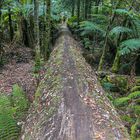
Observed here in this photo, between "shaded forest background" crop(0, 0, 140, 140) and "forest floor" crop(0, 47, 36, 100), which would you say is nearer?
"shaded forest background" crop(0, 0, 140, 140)

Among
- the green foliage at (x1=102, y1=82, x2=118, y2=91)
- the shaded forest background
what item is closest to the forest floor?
the shaded forest background

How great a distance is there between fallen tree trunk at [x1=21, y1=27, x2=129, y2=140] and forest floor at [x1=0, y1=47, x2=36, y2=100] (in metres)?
1.62

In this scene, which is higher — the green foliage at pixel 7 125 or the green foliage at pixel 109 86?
the green foliage at pixel 7 125

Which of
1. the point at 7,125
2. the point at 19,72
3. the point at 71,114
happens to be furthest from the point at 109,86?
the point at 7,125

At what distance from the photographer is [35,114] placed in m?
4.38

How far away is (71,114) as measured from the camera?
3885mm

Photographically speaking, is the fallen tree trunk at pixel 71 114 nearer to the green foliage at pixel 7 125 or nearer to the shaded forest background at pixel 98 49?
the green foliage at pixel 7 125

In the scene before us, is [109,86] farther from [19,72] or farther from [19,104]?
[19,104]

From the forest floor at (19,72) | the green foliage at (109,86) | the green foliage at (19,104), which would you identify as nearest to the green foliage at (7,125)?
the green foliage at (19,104)

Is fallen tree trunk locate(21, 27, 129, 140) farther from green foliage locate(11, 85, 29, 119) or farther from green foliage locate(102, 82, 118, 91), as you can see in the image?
green foliage locate(102, 82, 118, 91)

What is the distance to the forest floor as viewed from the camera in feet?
24.0

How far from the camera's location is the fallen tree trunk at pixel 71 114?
137 inches

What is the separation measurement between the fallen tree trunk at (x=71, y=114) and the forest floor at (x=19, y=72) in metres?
1.62

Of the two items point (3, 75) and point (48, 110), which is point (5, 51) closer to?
point (3, 75)
